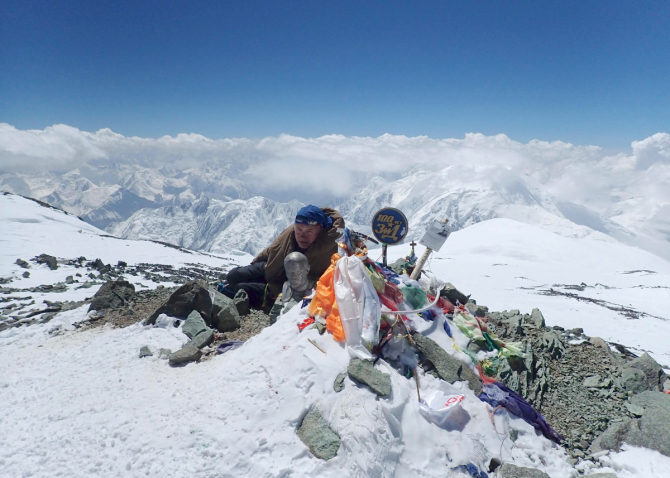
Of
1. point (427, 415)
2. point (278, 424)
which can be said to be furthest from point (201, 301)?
point (427, 415)

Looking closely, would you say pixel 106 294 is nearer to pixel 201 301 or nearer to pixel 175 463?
pixel 201 301

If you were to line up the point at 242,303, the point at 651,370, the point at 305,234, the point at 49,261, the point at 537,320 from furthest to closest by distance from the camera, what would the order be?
the point at 49,261 < the point at 537,320 < the point at 242,303 < the point at 305,234 < the point at 651,370

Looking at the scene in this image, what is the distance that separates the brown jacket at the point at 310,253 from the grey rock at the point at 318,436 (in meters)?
3.30

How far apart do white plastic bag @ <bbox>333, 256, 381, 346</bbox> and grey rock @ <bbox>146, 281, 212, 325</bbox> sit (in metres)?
3.65

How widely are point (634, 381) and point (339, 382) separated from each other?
5.19 metres

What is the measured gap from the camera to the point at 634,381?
568cm

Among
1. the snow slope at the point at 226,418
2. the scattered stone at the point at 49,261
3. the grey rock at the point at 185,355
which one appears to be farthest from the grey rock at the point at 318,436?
the scattered stone at the point at 49,261

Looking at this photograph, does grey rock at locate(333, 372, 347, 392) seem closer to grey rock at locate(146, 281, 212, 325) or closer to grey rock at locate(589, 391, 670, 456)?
grey rock at locate(589, 391, 670, 456)

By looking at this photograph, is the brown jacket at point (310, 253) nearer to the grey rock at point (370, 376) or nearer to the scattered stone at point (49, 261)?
the grey rock at point (370, 376)

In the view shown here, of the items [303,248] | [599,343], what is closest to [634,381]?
[599,343]

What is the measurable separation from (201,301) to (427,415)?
5218 mm

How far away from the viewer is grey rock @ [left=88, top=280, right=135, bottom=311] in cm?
820

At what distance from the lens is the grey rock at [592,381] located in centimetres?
573

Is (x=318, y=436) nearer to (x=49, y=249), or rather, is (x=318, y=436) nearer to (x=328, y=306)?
(x=328, y=306)
